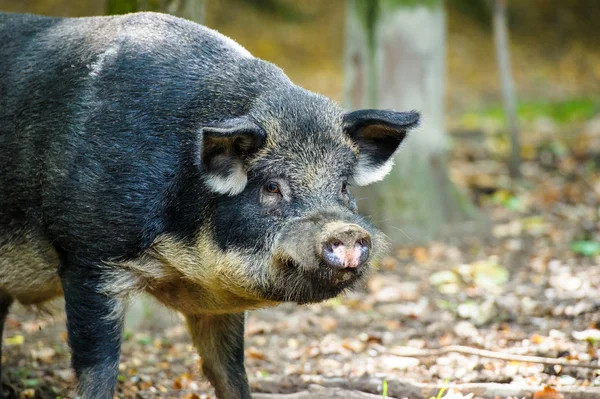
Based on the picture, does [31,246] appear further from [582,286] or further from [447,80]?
[447,80]

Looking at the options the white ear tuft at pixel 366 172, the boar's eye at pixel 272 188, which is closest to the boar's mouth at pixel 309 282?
the boar's eye at pixel 272 188

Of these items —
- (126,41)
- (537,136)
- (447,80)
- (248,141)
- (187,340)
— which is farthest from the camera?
(447,80)

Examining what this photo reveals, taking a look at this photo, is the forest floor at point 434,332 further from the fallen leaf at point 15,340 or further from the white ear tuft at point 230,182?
the white ear tuft at point 230,182

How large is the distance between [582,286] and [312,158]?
178 inches

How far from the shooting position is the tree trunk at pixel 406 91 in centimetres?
1088

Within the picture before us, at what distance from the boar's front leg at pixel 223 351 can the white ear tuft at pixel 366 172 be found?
138cm

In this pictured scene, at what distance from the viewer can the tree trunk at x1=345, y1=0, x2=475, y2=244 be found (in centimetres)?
1088

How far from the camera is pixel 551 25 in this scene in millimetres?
19953

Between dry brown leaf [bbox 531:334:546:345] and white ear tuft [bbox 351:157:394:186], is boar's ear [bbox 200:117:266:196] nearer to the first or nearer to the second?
white ear tuft [bbox 351:157:394:186]

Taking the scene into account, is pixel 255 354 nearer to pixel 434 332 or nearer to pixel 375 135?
pixel 434 332

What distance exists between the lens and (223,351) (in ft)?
19.7

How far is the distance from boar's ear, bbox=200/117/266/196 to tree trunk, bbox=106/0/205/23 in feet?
9.42

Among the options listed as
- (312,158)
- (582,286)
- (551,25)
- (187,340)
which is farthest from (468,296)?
(551,25)

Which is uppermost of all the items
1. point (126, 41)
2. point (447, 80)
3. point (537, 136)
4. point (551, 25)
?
point (551, 25)
